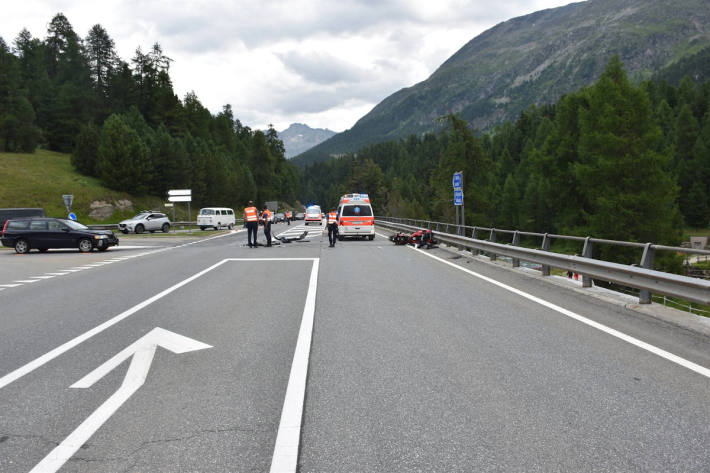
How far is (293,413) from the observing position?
3.98 meters

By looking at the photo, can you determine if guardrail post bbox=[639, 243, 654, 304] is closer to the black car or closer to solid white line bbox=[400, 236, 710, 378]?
solid white line bbox=[400, 236, 710, 378]

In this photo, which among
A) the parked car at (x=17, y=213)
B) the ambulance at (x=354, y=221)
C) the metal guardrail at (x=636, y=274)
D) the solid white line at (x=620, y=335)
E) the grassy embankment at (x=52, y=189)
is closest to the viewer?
the solid white line at (x=620, y=335)

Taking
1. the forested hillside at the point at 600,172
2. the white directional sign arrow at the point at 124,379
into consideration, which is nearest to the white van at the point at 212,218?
the forested hillside at the point at 600,172

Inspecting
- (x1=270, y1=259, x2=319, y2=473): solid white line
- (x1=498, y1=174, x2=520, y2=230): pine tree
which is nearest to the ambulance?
(x1=270, y1=259, x2=319, y2=473): solid white line

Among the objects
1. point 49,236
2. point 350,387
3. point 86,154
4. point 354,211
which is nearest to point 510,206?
point 86,154

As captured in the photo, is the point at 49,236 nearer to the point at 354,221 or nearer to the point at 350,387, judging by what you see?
the point at 354,221

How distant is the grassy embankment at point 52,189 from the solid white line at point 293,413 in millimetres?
60720

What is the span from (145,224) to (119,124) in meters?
36.8

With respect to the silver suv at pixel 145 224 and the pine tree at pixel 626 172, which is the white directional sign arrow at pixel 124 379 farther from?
the silver suv at pixel 145 224

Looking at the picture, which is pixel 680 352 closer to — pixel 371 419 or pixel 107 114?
pixel 371 419

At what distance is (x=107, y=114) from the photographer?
9675 cm

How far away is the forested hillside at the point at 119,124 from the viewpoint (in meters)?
75.0

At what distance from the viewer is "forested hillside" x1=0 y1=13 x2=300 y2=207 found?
246ft

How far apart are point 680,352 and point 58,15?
13138 cm
